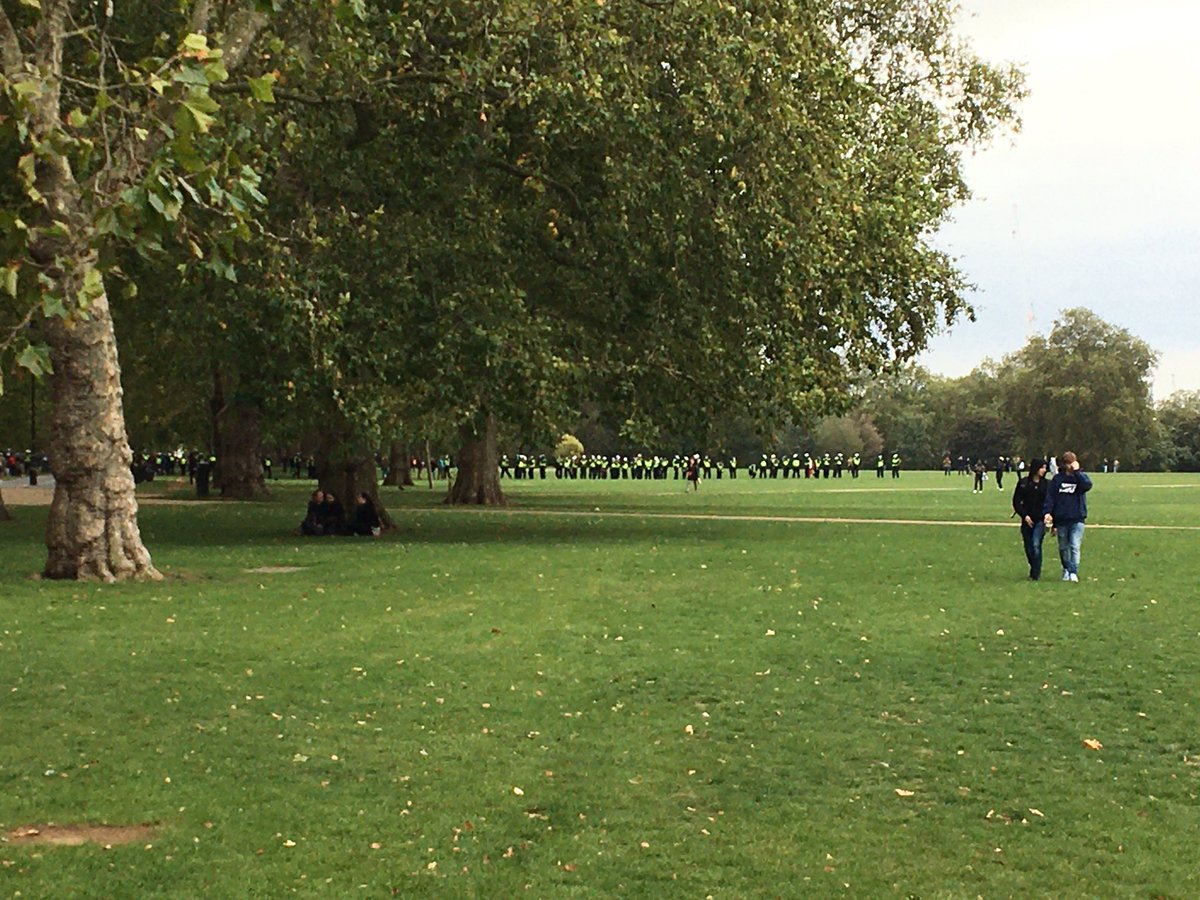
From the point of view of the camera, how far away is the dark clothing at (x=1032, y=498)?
75.0ft

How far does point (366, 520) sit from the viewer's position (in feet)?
110

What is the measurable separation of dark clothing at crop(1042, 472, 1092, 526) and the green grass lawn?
44.0 inches

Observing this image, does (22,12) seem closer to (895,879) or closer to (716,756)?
(716,756)

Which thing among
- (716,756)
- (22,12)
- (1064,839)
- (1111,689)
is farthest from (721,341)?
(1064,839)

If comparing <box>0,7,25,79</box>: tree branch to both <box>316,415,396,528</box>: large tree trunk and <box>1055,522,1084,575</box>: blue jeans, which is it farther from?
<box>1055,522,1084,575</box>: blue jeans

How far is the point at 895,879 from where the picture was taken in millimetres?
7996

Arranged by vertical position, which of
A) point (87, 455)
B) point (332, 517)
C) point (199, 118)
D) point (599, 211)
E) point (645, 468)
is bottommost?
point (332, 517)

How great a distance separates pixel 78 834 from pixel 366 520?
2476 cm

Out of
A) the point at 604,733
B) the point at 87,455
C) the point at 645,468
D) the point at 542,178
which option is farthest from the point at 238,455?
the point at 645,468

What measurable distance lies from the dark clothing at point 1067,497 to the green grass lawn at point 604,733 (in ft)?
3.67

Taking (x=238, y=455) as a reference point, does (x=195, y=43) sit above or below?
above

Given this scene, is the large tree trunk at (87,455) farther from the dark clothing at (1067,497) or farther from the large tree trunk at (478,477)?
the large tree trunk at (478,477)

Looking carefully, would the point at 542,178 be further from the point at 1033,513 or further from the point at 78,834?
the point at 78,834

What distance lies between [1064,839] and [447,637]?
877 cm
